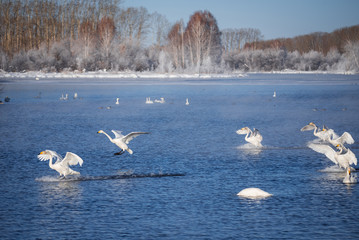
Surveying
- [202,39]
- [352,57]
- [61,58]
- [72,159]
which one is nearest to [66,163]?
[72,159]

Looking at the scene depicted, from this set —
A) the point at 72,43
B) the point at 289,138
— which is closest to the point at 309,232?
the point at 289,138

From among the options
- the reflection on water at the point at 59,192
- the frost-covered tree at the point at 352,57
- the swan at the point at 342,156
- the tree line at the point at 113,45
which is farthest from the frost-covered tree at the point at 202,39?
the reflection on water at the point at 59,192

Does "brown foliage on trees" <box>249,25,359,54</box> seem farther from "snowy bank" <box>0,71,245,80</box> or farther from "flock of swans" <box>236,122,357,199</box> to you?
"flock of swans" <box>236,122,357,199</box>

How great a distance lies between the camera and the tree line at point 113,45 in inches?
2537

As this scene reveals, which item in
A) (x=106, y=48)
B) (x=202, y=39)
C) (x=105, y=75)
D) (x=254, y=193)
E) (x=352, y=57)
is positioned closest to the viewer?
(x=254, y=193)

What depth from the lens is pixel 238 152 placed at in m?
13.6

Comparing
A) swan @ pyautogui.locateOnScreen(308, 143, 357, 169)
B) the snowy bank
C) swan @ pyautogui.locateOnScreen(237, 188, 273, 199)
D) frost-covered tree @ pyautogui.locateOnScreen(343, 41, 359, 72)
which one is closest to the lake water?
swan @ pyautogui.locateOnScreen(237, 188, 273, 199)

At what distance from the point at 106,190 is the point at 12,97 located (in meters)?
23.6

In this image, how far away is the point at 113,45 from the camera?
224ft

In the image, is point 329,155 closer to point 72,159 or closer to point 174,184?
point 174,184

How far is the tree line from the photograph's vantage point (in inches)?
2537

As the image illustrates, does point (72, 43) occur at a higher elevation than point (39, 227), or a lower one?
higher

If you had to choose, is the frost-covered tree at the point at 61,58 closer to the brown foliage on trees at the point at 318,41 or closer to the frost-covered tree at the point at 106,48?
the frost-covered tree at the point at 106,48

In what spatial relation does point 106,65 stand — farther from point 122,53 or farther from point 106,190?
point 106,190
